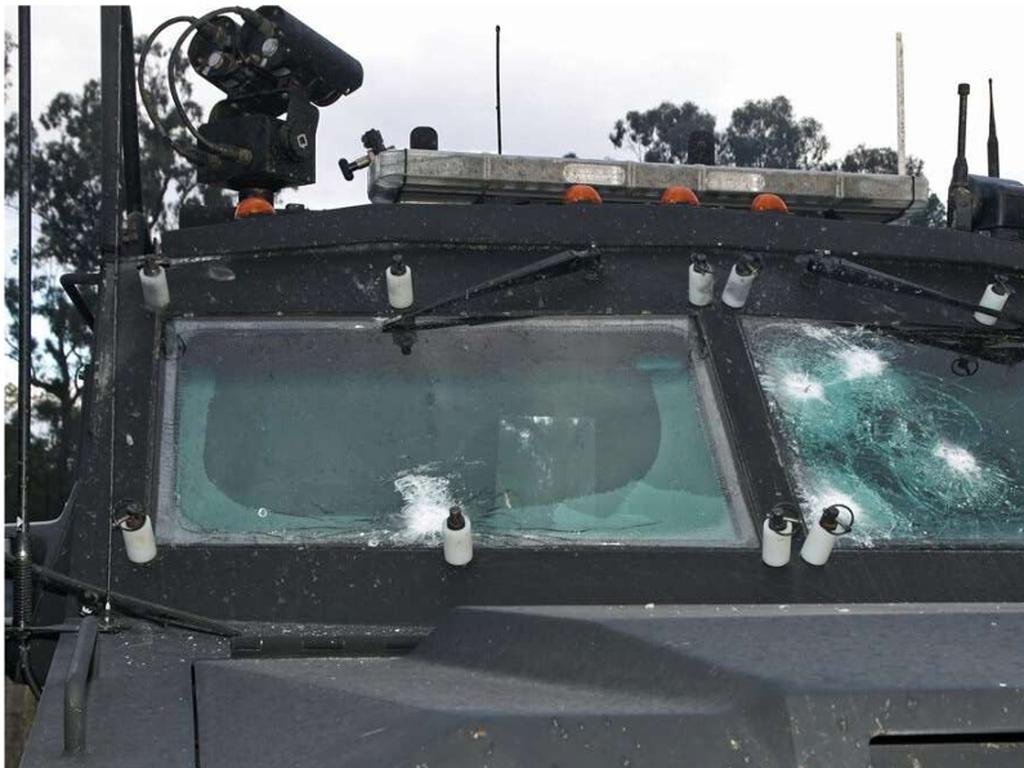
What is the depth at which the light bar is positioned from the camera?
15.0ft

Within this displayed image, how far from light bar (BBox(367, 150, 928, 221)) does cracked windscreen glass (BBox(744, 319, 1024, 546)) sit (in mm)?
783

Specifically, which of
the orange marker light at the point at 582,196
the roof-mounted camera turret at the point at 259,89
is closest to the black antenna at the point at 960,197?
the orange marker light at the point at 582,196

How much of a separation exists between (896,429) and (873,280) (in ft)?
1.29

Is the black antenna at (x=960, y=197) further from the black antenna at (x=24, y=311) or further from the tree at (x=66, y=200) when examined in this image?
the tree at (x=66, y=200)

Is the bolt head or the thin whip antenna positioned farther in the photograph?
the thin whip antenna

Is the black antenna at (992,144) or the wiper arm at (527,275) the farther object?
the black antenna at (992,144)

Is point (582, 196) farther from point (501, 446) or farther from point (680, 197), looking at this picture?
point (501, 446)

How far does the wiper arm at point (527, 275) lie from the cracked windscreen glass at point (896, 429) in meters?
0.39

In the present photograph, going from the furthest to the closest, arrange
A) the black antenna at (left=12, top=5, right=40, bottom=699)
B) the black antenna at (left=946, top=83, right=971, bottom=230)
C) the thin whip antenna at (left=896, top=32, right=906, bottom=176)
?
the thin whip antenna at (left=896, top=32, right=906, bottom=176) → the black antenna at (left=946, top=83, right=971, bottom=230) → the black antenna at (left=12, top=5, right=40, bottom=699)

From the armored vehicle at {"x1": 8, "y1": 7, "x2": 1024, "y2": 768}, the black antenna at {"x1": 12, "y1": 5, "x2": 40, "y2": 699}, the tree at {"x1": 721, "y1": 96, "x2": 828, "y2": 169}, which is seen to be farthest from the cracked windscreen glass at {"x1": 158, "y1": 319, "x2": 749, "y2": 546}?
the tree at {"x1": 721, "y1": 96, "x2": 828, "y2": 169}

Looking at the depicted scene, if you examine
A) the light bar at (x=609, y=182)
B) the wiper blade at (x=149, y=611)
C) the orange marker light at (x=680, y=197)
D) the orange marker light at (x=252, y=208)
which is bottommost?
the wiper blade at (x=149, y=611)

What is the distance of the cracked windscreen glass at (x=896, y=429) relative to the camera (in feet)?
12.3

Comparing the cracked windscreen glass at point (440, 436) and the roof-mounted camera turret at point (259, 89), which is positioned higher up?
the roof-mounted camera turret at point (259, 89)

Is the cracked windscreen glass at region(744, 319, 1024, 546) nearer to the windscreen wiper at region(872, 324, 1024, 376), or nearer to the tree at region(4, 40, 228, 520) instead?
the windscreen wiper at region(872, 324, 1024, 376)
